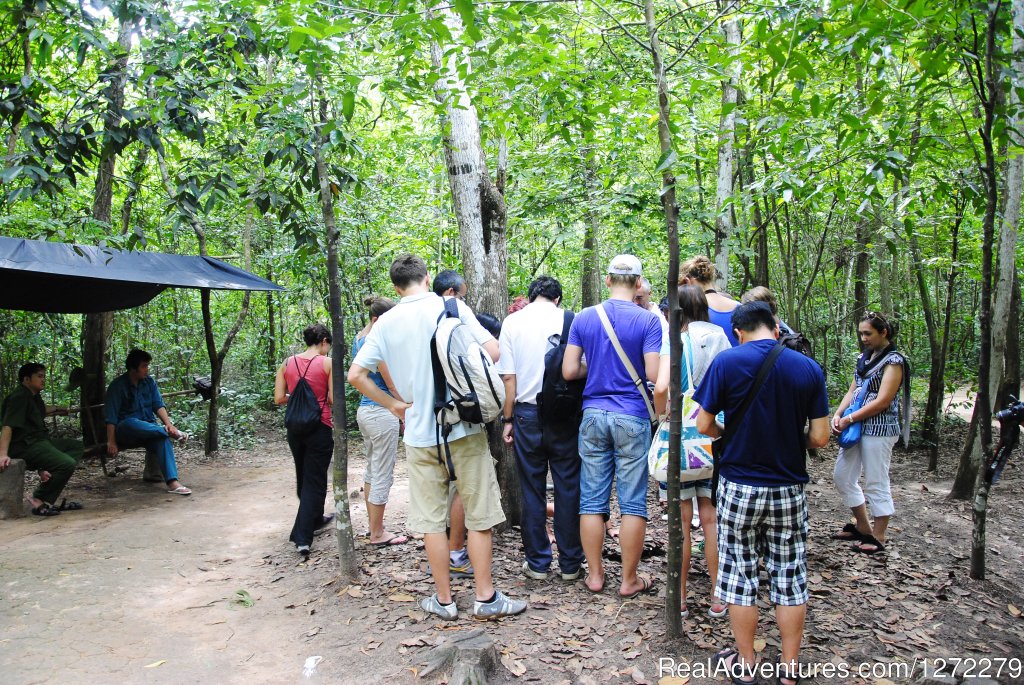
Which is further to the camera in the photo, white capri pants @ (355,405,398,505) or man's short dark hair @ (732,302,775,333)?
white capri pants @ (355,405,398,505)

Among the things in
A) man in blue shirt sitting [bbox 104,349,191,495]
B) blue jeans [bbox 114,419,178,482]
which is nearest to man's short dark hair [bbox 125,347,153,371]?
man in blue shirt sitting [bbox 104,349,191,495]

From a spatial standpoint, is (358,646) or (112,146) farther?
(112,146)

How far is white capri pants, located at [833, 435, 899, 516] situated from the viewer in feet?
14.9

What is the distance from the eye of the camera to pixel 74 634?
3684mm

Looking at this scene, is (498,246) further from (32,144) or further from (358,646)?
(32,144)

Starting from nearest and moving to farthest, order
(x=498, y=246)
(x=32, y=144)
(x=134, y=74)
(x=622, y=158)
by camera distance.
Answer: (x=32, y=144) < (x=498, y=246) < (x=134, y=74) < (x=622, y=158)

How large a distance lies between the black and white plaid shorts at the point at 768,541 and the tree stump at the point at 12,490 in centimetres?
640

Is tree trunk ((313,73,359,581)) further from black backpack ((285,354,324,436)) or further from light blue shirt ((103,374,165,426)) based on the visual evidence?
light blue shirt ((103,374,165,426))

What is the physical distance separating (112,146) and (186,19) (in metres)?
1.90

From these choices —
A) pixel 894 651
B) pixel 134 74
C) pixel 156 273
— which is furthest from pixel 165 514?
pixel 894 651

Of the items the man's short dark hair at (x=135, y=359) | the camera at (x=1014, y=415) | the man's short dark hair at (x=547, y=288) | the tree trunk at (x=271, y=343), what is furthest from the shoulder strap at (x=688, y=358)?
the tree trunk at (x=271, y=343)

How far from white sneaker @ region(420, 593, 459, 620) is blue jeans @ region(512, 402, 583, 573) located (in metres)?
0.70

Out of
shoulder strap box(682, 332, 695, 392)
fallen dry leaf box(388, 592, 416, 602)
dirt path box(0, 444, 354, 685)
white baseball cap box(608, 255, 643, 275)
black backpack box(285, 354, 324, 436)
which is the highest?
white baseball cap box(608, 255, 643, 275)

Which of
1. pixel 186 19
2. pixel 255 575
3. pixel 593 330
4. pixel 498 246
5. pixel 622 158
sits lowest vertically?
pixel 255 575
